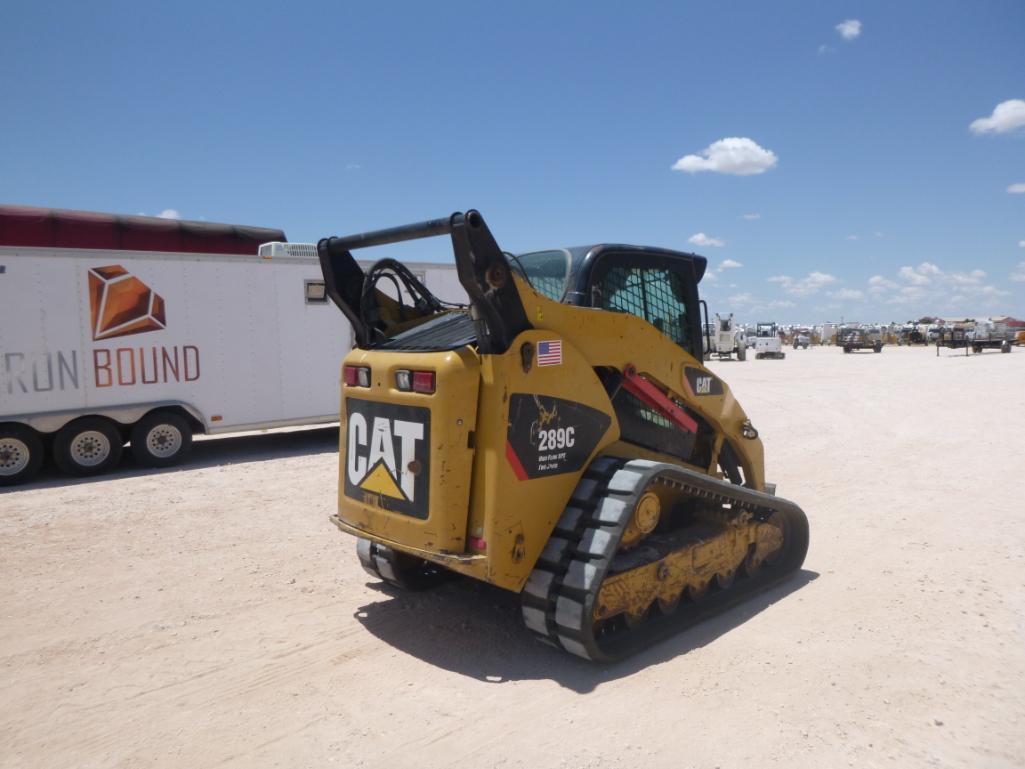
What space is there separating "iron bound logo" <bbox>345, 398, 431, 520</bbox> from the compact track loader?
13 millimetres

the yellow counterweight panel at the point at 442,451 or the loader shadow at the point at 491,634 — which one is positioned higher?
the yellow counterweight panel at the point at 442,451

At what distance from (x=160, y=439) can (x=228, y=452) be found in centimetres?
152

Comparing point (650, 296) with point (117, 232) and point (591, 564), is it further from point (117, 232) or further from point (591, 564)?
point (117, 232)

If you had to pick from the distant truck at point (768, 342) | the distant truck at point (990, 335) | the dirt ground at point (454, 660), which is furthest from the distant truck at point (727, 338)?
the dirt ground at point (454, 660)

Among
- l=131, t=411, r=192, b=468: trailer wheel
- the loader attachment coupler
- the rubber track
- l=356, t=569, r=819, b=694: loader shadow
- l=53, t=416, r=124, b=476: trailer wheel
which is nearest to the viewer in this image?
the loader attachment coupler

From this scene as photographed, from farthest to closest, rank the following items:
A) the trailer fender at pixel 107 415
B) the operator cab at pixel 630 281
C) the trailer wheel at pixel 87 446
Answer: the trailer wheel at pixel 87 446 → the trailer fender at pixel 107 415 → the operator cab at pixel 630 281

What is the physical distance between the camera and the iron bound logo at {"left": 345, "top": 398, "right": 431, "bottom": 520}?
4.39 m

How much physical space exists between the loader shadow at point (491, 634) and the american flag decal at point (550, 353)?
182 cm

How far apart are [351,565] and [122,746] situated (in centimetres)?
285

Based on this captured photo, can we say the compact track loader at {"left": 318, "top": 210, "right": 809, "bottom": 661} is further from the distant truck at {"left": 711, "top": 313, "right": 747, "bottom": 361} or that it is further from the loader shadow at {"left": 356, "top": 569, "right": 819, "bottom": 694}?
the distant truck at {"left": 711, "top": 313, "right": 747, "bottom": 361}

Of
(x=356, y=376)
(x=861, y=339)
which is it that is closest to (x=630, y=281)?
(x=356, y=376)

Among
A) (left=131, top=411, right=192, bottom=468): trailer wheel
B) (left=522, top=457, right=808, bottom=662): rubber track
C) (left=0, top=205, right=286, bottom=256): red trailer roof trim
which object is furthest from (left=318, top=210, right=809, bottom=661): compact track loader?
(left=0, top=205, right=286, bottom=256): red trailer roof trim

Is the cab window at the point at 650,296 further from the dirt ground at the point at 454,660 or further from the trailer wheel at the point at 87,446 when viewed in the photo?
the trailer wheel at the point at 87,446

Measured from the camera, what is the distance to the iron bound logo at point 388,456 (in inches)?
173
